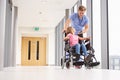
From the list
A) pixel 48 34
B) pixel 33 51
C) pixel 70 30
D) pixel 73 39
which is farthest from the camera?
pixel 33 51

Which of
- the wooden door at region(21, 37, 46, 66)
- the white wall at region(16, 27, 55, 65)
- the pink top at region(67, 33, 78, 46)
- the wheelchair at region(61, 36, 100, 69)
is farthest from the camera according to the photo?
the wooden door at region(21, 37, 46, 66)

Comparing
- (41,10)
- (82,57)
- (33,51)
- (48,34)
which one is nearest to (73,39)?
(82,57)

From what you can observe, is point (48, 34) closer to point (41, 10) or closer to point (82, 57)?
point (41, 10)

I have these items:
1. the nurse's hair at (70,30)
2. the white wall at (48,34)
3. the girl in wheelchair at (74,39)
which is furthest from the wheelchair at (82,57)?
the white wall at (48,34)

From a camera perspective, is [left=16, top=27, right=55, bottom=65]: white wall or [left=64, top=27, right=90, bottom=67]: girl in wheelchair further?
[left=16, top=27, right=55, bottom=65]: white wall

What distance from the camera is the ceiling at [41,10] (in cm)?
866

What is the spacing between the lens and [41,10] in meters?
10.2

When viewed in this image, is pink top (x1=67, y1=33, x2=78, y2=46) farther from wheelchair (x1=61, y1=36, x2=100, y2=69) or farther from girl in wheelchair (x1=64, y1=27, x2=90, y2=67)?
wheelchair (x1=61, y1=36, x2=100, y2=69)

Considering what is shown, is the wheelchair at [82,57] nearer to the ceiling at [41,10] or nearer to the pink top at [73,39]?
the pink top at [73,39]

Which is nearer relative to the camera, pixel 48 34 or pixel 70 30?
pixel 70 30

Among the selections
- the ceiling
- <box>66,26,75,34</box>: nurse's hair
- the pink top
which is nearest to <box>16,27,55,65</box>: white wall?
the ceiling

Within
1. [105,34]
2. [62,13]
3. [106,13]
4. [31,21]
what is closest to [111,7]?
[106,13]

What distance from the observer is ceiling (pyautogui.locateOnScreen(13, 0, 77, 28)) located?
8.66m

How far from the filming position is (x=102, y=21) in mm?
5246
